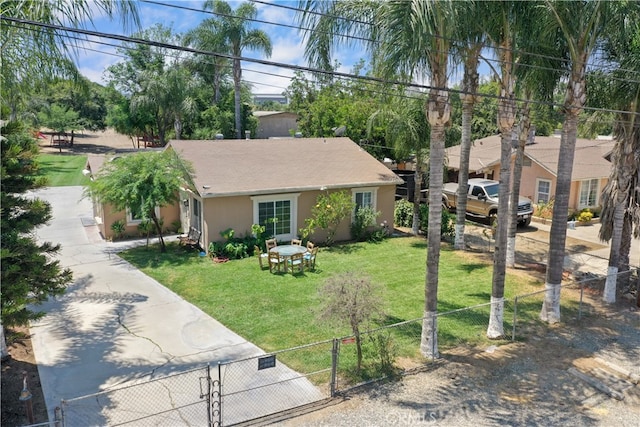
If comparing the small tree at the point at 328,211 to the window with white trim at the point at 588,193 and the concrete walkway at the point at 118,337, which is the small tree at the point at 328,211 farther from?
the window with white trim at the point at 588,193

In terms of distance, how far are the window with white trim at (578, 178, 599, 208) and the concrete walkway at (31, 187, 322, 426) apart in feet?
72.6

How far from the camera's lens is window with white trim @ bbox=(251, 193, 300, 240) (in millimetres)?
18766

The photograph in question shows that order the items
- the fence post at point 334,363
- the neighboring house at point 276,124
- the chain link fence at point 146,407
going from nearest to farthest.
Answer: the chain link fence at point 146,407
the fence post at point 334,363
the neighboring house at point 276,124

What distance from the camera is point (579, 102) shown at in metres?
11.9

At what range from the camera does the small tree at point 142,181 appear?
1681 cm

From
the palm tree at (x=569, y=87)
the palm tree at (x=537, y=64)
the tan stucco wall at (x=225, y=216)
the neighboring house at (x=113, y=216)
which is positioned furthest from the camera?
the neighboring house at (x=113, y=216)

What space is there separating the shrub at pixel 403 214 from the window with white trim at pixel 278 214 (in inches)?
253

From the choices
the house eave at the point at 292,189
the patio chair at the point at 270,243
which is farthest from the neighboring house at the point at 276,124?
the patio chair at the point at 270,243

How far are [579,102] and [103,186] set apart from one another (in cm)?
1465

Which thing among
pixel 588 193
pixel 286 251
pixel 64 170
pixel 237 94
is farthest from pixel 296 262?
pixel 64 170

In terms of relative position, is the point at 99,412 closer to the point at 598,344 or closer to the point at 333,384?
the point at 333,384

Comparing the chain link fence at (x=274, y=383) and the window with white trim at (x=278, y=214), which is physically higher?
the window with white trim at (x=278, y=214)

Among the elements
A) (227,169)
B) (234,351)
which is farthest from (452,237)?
(234,351)

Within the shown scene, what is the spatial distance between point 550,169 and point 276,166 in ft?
48.2
